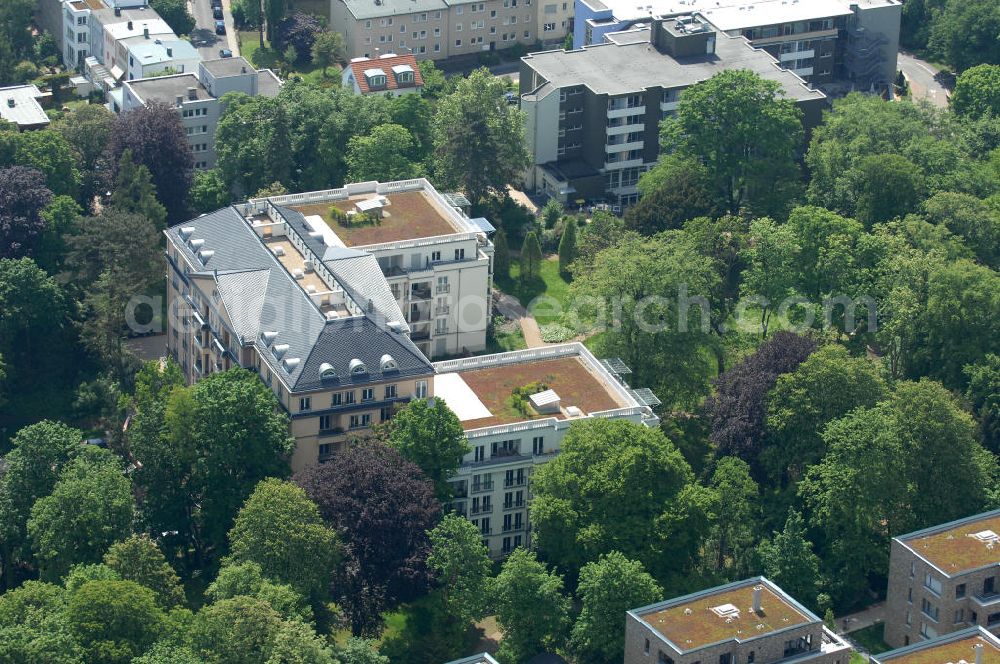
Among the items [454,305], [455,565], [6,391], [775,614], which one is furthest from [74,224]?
[775,614]

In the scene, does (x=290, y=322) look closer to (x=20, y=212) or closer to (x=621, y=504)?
(x=621, y=504)

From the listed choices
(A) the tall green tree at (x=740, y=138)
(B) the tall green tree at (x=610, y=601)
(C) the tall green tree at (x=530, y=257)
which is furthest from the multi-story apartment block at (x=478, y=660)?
(A) the tall green tree at (x=740, y=138)

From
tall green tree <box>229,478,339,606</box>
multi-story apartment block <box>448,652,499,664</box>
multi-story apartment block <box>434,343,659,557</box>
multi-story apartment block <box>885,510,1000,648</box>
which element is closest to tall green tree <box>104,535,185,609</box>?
tall green tree <box>229,478,339,606</box>

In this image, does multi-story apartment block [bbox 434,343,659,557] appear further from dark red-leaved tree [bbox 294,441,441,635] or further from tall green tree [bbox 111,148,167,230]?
tall green tree [bbox 111,148,167,230]

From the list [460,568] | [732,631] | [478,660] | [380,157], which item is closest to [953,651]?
[732,631]

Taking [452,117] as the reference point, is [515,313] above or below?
below

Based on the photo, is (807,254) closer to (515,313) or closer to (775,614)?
(515,313)

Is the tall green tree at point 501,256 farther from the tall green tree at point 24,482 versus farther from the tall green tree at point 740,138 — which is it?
the tall green tree at point 24,482
